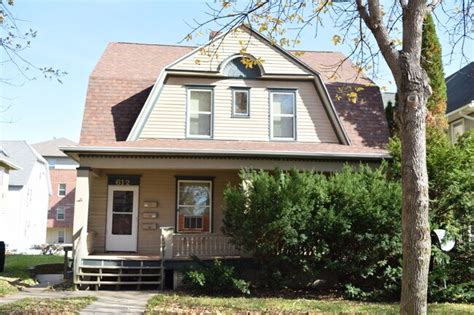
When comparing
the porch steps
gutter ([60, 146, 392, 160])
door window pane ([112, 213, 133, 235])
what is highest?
gutter ([60, 146, 392, 160])

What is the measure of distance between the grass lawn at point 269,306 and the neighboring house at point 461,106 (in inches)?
443


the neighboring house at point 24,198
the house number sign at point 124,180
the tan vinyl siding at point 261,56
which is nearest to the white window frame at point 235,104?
the tan vinyl siding at point 261,56

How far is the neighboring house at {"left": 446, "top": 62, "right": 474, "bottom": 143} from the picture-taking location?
63.8 ft

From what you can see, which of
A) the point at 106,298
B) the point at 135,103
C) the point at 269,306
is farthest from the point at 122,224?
the point at 269,306

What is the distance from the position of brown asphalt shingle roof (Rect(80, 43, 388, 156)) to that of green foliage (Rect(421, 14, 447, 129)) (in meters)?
1.74

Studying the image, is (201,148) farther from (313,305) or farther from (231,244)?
(313,305)

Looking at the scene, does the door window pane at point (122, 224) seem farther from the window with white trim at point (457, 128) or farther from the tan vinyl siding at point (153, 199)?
the window with white trim at point (457, 128)

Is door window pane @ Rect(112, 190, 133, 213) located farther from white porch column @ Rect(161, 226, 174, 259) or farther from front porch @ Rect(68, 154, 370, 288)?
white porch column @ Rect(161, 226, 174, 259)

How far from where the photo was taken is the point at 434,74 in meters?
16.7

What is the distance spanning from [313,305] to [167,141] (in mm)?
7062

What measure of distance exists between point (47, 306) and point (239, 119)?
8.47 metres

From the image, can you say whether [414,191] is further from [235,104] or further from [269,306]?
[235,104]

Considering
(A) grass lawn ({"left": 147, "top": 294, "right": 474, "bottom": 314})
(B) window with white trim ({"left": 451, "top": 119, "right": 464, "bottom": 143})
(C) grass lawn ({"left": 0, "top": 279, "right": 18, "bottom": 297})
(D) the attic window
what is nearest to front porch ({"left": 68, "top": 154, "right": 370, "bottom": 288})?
(C) grass lawn ({"left": 0, "top": 279, "right": 18, "bottom": 297})

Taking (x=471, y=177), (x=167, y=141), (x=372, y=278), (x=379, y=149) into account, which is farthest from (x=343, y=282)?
(x=167, y=141)
